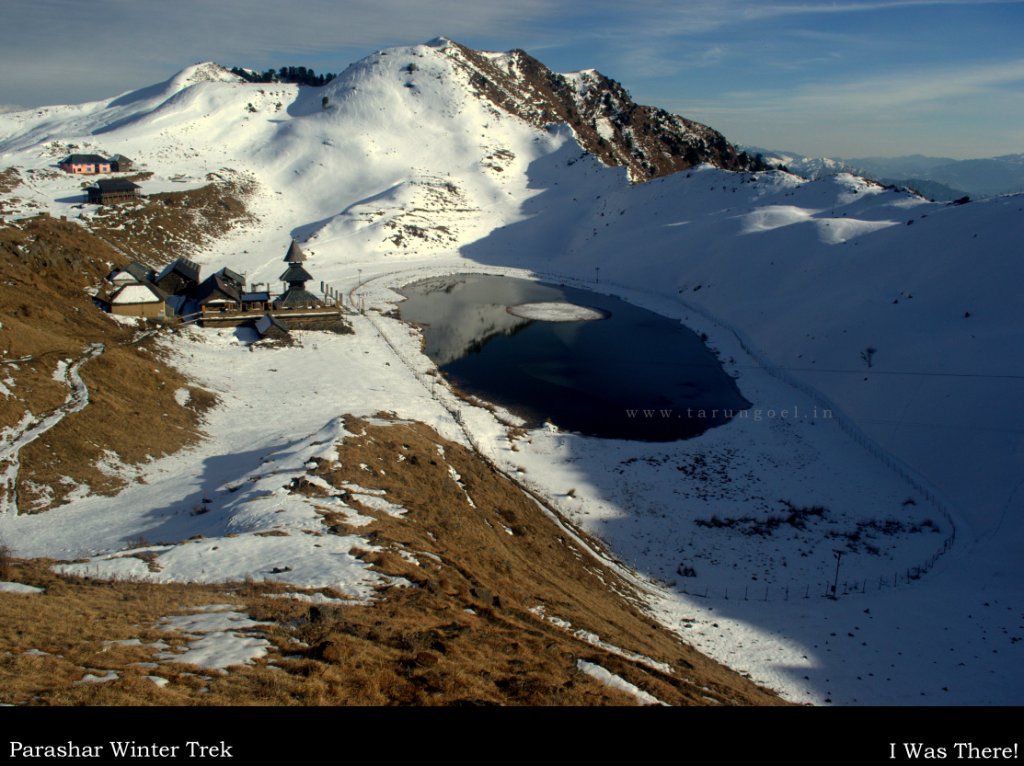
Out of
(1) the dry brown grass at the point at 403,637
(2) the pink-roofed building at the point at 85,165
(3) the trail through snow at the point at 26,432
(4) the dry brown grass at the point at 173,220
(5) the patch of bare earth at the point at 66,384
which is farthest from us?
(2) the pink-roofed building at the point at 85,165

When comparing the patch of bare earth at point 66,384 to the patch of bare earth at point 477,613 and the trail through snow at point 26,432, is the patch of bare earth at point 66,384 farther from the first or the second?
the patch of bare earth at point 477,613

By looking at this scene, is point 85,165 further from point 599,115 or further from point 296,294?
point 599,115

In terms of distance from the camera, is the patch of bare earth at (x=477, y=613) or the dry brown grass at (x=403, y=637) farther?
the patch of bare earth at (x=477, y=613)

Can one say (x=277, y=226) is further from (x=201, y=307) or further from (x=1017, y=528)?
(x=1017, y=528)

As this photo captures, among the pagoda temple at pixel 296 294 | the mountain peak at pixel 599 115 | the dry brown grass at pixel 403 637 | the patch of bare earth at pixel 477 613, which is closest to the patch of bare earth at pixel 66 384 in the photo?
the dry brown grass at pixel 403 637

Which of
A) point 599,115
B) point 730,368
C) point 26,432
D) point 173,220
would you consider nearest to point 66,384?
point 26,432

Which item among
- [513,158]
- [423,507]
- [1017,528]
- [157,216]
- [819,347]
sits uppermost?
[513,158]

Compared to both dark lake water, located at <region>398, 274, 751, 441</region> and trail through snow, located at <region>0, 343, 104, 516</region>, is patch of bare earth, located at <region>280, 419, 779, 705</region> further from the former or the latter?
dark lake water, located at <region>398, 274, 751, 441</region>

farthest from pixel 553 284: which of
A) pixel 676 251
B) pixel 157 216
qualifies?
pixel 157 216
